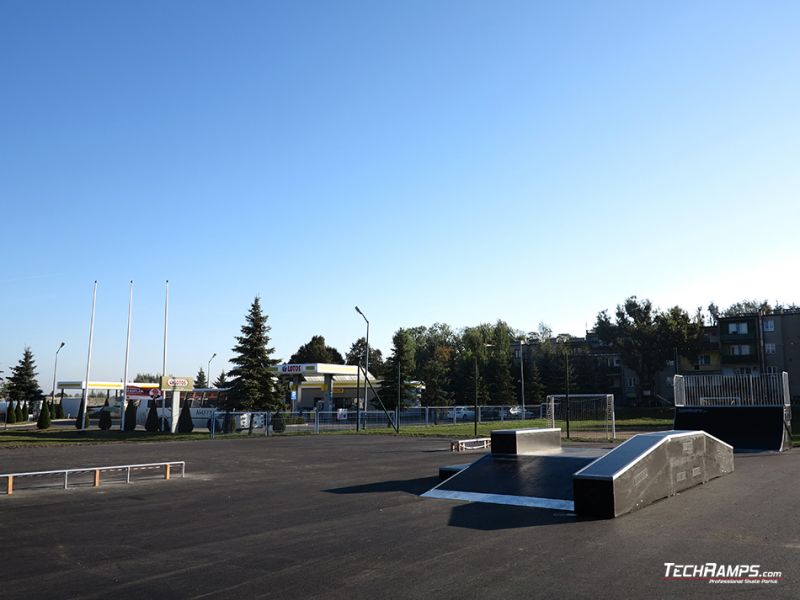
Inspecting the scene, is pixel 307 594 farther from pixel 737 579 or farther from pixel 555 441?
pixel 555 441

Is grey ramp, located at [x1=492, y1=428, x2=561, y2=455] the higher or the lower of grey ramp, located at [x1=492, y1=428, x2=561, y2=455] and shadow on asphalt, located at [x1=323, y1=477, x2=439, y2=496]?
the higher

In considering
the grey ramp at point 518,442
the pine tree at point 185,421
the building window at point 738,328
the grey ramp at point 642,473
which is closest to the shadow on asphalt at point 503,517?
the grey ramp at point 642,473

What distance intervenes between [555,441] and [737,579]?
10.6 meters

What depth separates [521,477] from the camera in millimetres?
13180

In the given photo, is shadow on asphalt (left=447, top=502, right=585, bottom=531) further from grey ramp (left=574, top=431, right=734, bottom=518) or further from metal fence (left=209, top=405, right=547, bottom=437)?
metal fence (left=209, top=405, right=547, bottom=437)

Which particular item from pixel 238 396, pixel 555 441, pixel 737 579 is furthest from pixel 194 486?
pixel 238 396

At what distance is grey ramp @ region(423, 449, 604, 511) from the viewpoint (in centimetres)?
1173

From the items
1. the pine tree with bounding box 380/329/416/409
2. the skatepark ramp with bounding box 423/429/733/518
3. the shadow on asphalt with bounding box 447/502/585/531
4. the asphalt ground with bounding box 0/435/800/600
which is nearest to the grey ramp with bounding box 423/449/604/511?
the skatepark ramp with bounding box 423/429/733/518

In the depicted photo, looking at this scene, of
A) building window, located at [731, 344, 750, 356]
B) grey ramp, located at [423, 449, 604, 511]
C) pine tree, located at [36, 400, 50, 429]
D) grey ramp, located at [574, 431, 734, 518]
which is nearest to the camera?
grey ramp, located at [574, 431, 734, 518]

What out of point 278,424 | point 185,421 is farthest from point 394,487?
point 185,421

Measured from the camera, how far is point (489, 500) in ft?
39.3

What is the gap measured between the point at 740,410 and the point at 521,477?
49.7 ft

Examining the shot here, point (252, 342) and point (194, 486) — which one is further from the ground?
point (252, 342)

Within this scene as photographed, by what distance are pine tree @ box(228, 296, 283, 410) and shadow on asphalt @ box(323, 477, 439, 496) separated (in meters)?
32.3
